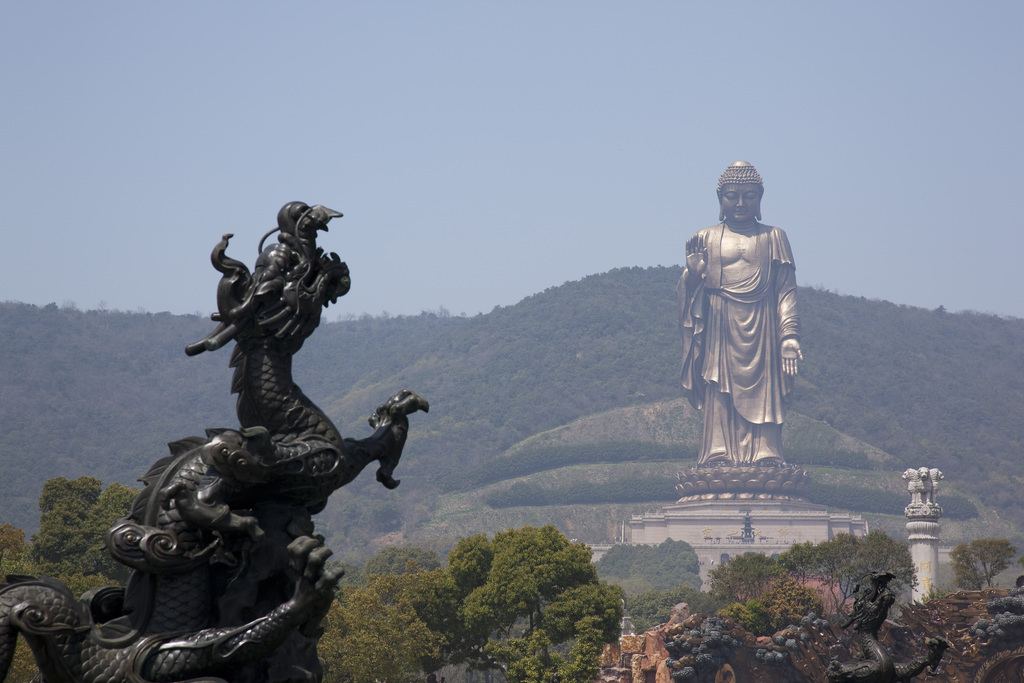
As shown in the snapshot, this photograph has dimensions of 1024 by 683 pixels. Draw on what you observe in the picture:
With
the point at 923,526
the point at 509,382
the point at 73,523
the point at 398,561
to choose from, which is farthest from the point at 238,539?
the point at 509,382

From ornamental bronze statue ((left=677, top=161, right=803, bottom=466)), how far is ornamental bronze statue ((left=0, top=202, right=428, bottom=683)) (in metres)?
71.1

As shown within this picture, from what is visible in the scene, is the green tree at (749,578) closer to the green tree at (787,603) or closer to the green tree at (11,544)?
the green tree at (787,603)

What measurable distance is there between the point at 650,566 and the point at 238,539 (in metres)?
68.0

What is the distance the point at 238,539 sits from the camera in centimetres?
596

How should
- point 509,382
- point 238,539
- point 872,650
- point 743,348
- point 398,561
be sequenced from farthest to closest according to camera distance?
point 509,382 < point 743,348 < point 398,561 < point 872,650 < point 238,539

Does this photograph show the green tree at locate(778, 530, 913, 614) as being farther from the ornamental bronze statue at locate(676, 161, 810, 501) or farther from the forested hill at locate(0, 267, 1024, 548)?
the forested hill at locate(0, 267, 1024, 548)

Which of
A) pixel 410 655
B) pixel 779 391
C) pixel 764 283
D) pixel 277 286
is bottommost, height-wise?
pixel 410 655

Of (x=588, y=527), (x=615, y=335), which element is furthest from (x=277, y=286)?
(x=615, y=335)

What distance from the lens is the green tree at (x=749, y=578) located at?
41.2 m

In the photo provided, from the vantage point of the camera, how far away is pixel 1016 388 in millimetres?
133625

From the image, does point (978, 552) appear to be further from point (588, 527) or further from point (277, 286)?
point (588, 527)

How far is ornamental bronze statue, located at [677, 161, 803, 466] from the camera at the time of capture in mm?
76438

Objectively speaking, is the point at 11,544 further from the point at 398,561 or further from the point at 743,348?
the point at 743,348

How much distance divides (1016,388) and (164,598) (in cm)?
13815
